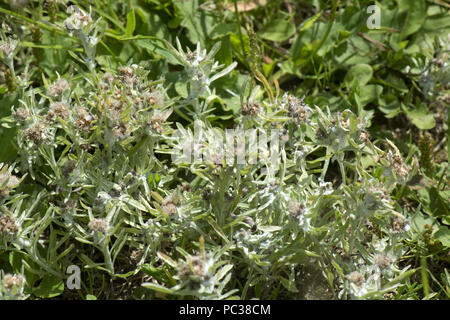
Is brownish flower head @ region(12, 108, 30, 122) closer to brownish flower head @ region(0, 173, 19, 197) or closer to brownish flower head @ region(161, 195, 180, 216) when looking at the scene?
brownish flower head @ region(0, 173, 19, 197)

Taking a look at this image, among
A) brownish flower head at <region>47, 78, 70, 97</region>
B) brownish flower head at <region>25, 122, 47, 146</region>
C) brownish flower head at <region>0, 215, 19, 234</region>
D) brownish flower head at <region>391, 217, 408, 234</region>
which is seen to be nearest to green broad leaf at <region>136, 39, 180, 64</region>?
brownish flower head at <region>47, 78, 70, 97</region>

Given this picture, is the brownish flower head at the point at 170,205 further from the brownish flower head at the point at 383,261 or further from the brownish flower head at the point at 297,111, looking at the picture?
the brownish flower head at the point at 383,261

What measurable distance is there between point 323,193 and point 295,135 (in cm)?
60

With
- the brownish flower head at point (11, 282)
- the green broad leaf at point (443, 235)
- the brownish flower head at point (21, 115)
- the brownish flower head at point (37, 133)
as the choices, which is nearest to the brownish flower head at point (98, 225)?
the brownish flower head at point (11, 282)

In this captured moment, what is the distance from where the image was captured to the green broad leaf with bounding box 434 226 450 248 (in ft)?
9.90

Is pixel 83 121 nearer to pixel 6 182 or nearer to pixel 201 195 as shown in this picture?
pixel 6 182

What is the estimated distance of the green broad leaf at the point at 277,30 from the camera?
3.87m

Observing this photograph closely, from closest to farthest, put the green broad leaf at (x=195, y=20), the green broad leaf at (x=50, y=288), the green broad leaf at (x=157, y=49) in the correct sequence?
the green broad leaf at (x=50, y=288) < the green broad leaf at (x=157, y=49) < the green broad leaf at (x=195, y=20)

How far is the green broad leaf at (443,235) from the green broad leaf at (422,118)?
80 cm

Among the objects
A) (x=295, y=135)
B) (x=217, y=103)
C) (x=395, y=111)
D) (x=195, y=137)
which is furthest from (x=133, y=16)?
(x=395, y=111)

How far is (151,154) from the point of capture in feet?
9.25

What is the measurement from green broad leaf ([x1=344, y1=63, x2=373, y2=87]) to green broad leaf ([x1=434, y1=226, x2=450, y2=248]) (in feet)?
3.71

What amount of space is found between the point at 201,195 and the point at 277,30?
1699 millimetres
